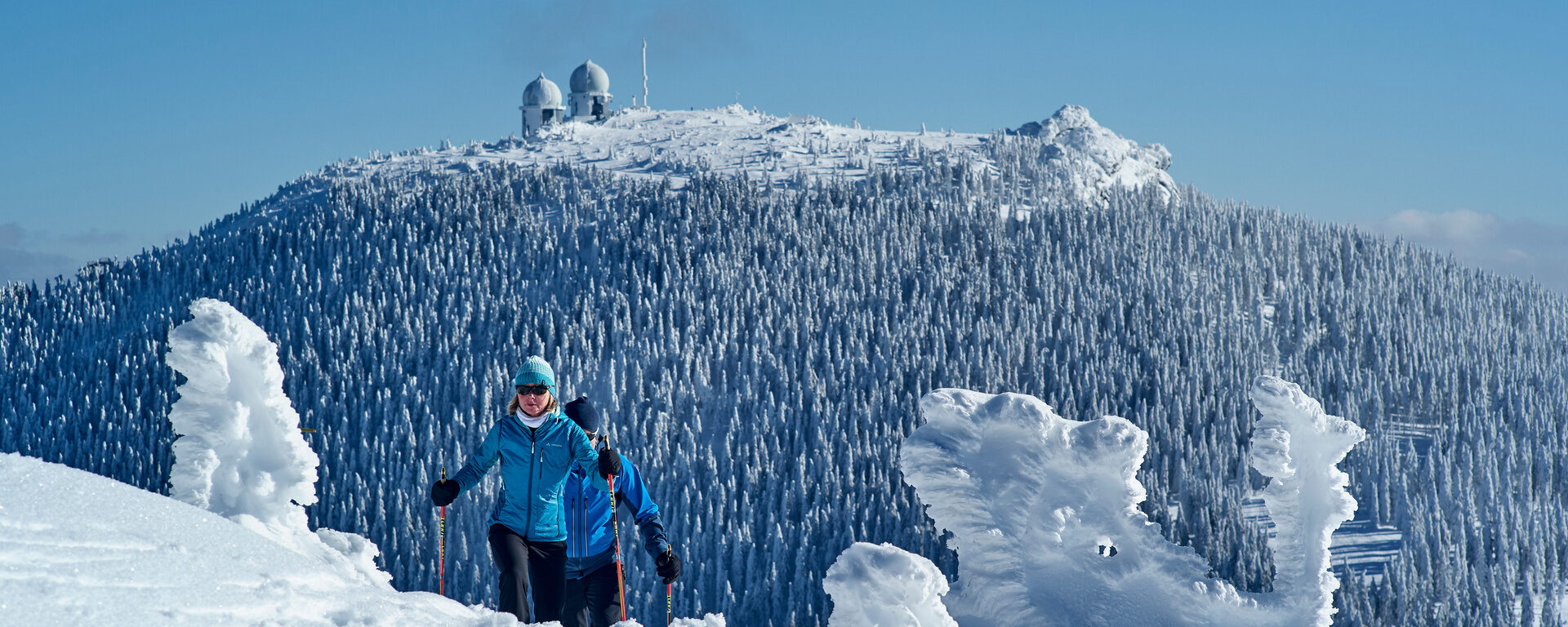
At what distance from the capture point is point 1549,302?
41.4 meters

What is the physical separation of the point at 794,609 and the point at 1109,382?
1217 cm

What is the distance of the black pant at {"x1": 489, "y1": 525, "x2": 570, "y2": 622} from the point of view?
755 centimetres

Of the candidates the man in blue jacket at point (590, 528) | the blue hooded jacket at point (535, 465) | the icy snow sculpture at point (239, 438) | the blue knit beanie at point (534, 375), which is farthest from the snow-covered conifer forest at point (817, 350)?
the blue knit beanie at point (534, 375)

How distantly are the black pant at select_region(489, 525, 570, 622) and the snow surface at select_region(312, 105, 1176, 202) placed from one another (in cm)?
3604

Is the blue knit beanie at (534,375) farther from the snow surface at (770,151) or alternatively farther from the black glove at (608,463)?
the snow surface at (770,151)

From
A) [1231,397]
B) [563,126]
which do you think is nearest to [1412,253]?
[1231,397]

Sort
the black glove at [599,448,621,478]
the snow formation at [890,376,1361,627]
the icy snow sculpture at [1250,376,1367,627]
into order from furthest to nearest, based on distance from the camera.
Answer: the snow formation at [890,376,1361,627], the icy snow sculpture at [1250,376,1367,627], the black glove at [599,448,621,478]

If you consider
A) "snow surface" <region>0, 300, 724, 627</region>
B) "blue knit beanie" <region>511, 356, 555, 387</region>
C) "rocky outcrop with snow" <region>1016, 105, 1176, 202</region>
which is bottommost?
"snow surface" <region>0, 300, 724, 627</region>

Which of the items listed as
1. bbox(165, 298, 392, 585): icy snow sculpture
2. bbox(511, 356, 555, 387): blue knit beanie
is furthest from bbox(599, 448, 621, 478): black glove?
bbox(165, 298, 392, 585): icy snow sculpture

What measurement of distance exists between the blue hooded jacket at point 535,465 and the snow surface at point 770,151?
118 ft

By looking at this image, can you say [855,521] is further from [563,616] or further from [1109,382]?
[563,616]

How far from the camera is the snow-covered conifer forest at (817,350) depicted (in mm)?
23859

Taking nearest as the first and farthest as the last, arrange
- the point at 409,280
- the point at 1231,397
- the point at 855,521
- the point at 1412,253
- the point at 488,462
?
1. the point at 488,462
2. the point at 855,521
3. the point at 1231,397
4. the point at 409,280
5. the point at 1412,253

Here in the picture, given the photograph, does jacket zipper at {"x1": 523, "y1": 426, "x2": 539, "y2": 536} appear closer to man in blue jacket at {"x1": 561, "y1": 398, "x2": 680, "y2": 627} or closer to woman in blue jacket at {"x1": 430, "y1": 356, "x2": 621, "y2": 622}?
woman in blue jacket at {"x1": 430, "y1": 356, "x2": 621, "y2": 622}
